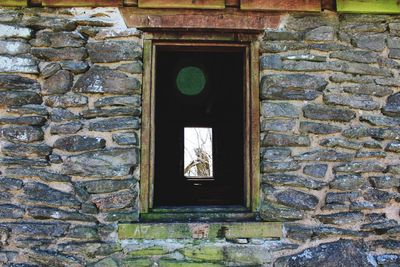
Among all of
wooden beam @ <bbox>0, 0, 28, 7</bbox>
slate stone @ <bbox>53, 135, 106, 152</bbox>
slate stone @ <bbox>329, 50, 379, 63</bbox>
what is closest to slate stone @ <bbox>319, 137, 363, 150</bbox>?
slate stone @ <bbox>329, 50, 379, 63</bbox>

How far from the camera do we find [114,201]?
2.74 meters

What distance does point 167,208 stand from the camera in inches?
112

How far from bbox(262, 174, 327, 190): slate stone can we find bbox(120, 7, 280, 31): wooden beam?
1.11m

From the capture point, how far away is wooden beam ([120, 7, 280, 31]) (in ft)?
9.53

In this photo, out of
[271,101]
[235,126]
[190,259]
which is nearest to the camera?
[190,259]

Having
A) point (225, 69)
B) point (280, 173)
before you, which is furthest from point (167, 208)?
point (225, 69)

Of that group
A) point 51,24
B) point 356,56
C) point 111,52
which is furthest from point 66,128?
point 356,56

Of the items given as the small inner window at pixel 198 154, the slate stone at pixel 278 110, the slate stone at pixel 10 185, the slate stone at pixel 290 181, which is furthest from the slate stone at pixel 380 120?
the small inner window at pixel 198 154

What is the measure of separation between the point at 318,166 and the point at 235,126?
2.82 meters

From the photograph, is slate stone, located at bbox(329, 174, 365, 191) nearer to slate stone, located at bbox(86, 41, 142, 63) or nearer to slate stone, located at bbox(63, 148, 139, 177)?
slate stone, located at bbox(63, 148, 139, 177)

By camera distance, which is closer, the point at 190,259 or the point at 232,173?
the point at 190,259

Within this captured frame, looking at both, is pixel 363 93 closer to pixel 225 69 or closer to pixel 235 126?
pixel 225 69

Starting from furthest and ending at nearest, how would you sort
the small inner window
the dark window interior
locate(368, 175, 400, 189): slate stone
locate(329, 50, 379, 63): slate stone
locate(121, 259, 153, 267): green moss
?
the small inner window, the dark window interior, locate(329, 50, 379, 63): slate stone, locate(368, 175, 400, 189): slate stone, locate(121, 259, 153, 267): green moss

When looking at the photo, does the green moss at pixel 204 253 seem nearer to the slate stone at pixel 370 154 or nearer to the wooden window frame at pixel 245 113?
the wooden window frame at pixel 245 113
